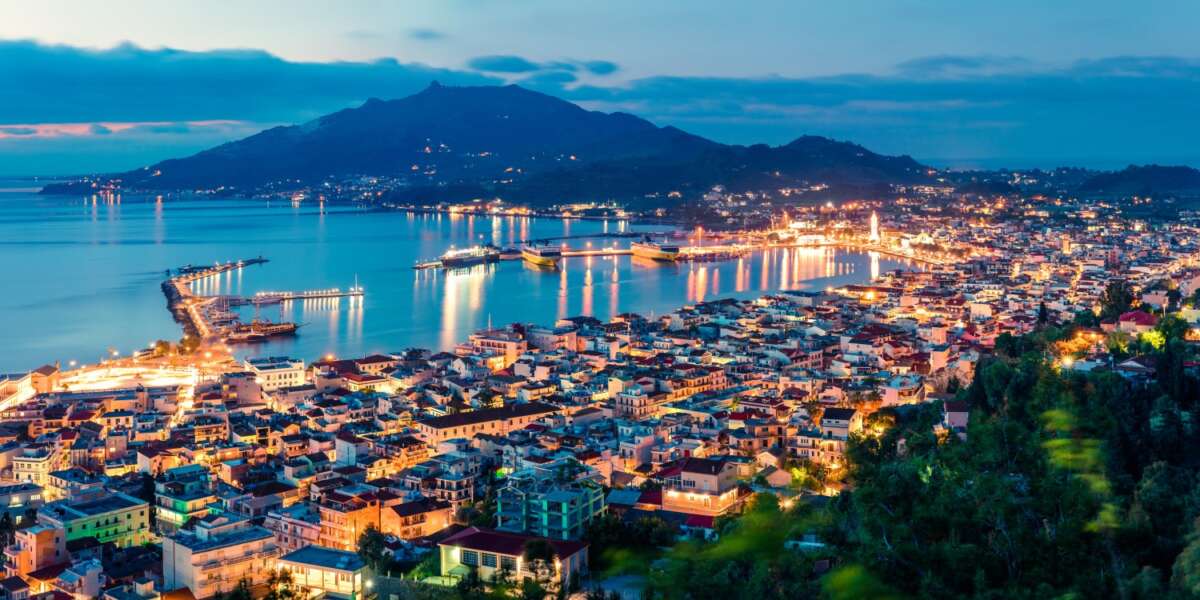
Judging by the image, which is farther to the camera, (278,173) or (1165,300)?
(278,173)

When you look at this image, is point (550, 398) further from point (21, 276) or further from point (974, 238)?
point (974, 238)

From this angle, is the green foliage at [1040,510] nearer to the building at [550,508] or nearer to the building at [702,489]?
the building at [702,489]

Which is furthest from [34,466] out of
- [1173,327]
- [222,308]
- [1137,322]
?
[222,308]

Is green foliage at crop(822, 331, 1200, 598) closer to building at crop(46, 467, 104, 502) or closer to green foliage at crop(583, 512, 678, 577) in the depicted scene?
green foliage at crop(583, 512, 678, 577)

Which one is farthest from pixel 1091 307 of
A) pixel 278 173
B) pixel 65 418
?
pixel 278 173

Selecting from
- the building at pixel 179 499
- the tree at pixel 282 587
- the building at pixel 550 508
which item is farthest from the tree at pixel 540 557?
the building at pixel 179 499

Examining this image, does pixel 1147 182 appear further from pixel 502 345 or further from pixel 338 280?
pixel 502 345
